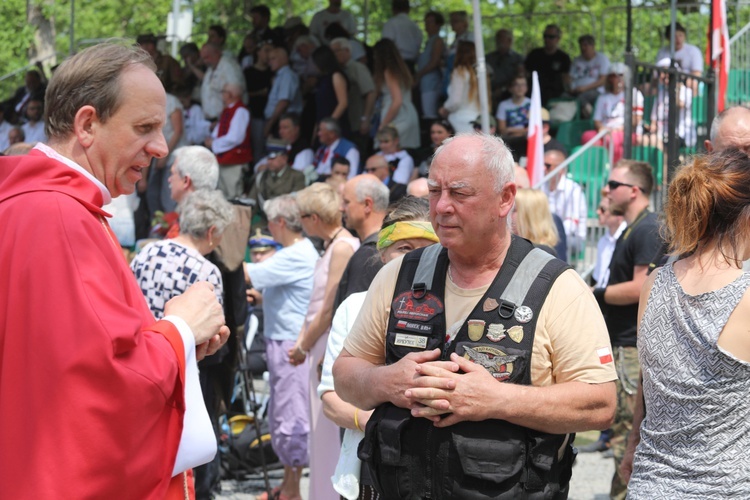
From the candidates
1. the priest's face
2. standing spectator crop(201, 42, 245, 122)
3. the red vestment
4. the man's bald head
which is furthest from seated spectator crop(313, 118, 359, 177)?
the red vestment

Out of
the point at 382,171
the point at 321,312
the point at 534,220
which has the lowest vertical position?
the point at 382,171

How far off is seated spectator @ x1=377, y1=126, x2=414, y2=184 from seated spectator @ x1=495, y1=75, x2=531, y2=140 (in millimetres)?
1731

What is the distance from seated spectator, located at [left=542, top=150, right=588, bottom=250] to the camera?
388 inches

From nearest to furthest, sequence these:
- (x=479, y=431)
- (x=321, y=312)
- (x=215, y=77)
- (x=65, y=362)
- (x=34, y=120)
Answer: (x=65, y=362) → (x=479, y=431) → (x=321, y=312) → (x=215, y=77) → (x=34, y=120)

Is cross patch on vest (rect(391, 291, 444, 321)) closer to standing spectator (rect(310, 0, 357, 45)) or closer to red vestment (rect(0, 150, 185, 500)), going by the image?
red vestment (rect(0, 150, 185, 500))

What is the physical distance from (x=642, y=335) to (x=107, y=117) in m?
1.80

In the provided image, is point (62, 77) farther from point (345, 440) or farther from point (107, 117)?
point (345, 440)

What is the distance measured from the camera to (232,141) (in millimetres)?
13094

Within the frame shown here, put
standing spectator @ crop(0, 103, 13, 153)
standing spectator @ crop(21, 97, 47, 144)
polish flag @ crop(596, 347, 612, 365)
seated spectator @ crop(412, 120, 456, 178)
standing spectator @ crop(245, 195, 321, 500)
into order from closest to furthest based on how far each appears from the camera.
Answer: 1. polish flag @ crop(596, 347, 612, 365)
2. standing spectator @ crop(245, 195, 321, 500)
3. seated spectator @ crop(412, 120, 456, 178)
4. standing spectator @ crop(21, 97, 47, 144)
5. standing spectator @ crop(0, 103, 13, 153)

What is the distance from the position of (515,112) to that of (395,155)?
217 centimetres

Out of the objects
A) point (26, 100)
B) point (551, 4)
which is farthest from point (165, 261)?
point (551, 4)

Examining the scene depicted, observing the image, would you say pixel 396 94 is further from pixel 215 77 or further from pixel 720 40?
pixel 720 40

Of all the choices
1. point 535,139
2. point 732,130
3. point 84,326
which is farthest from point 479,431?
point 535,139

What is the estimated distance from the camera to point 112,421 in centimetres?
238
